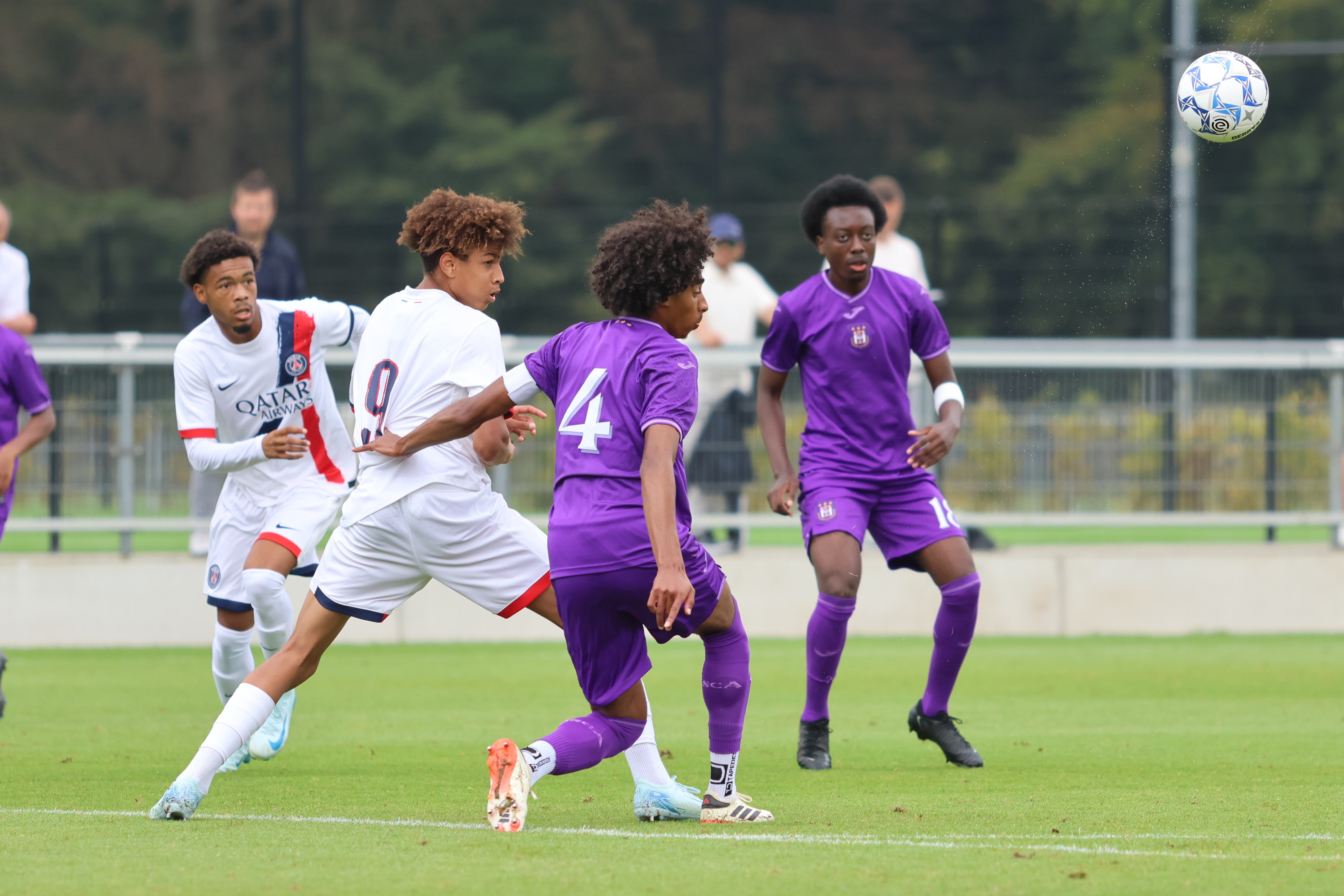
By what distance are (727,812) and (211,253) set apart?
3.04 m

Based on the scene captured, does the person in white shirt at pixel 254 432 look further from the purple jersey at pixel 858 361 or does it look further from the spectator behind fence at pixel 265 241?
the spectator behind fence at pixel 265 241

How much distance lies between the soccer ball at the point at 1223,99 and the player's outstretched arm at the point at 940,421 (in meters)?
1.78

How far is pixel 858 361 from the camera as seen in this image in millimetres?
7133

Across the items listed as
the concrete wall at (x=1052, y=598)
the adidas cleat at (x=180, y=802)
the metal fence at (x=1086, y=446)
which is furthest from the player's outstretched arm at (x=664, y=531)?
the concrete wall at (x=1052, y=598)

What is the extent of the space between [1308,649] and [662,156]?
440 inches

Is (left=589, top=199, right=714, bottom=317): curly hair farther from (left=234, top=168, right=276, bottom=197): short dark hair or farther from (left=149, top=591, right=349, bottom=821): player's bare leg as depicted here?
(left=234, top=168, right=276, bottom=197): short dark hair

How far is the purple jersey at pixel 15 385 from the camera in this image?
8.00 meters

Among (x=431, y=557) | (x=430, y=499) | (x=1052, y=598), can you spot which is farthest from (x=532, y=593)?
(x=1052, y=598)

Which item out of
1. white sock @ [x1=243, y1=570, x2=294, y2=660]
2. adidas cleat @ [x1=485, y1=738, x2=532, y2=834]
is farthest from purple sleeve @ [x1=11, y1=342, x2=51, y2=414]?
adidas cleat @ [x1=485, y1=738, x2=532, y2=834]

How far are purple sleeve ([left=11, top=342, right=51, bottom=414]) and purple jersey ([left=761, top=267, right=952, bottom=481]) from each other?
3322 mm

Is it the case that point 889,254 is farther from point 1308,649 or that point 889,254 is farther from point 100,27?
point 100,27

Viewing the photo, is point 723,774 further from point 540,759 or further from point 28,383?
point 28,383

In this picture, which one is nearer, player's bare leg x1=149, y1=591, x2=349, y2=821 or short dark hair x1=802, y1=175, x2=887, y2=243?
player's bare leg x1=149, y1=591, x2=349, y2=821

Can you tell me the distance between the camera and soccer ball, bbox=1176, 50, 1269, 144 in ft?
25.8
